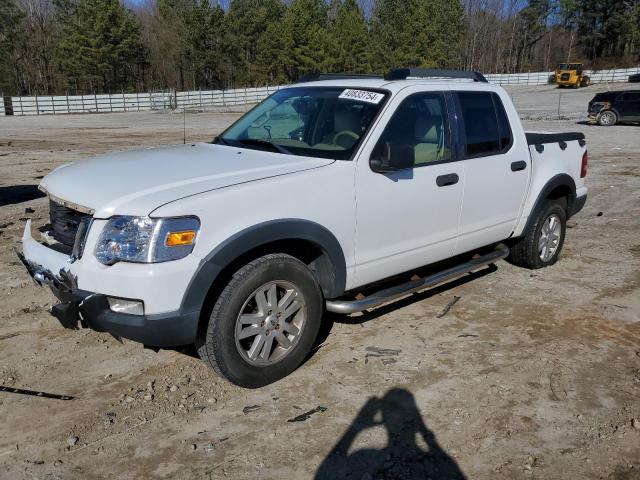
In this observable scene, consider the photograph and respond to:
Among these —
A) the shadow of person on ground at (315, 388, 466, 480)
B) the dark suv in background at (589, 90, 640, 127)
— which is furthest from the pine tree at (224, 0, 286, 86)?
the shadow of person on ground at (315, 388, 466, 480)

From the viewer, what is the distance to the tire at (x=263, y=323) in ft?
11.2

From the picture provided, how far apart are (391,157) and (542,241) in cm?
280

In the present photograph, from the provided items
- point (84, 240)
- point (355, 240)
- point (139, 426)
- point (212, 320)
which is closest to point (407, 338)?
point (355, 240)

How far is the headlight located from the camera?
3121mm

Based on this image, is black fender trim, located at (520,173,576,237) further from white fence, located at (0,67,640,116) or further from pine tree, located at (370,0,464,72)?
pine tree, located at (370,0,464,72)

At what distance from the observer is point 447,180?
4.48 m

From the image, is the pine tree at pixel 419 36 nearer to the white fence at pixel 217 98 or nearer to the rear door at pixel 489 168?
the white fence at pixel 217 98

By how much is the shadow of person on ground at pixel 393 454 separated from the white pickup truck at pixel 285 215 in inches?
28.6

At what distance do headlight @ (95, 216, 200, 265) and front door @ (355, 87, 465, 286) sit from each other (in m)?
1.25

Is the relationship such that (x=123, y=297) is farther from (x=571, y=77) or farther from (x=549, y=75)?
(x=549, y=75)

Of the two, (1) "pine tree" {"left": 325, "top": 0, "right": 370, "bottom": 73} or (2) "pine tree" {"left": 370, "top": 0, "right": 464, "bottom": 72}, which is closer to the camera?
(1) "pine tree" {"left": 325, "top": 0, "right": 370, "bottom": 73}

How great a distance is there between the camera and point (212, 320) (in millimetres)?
3393

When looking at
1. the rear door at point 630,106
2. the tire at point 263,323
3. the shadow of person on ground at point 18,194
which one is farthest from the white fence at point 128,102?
the tire at point 263,323

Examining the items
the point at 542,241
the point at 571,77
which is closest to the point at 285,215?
the point at 542,241
